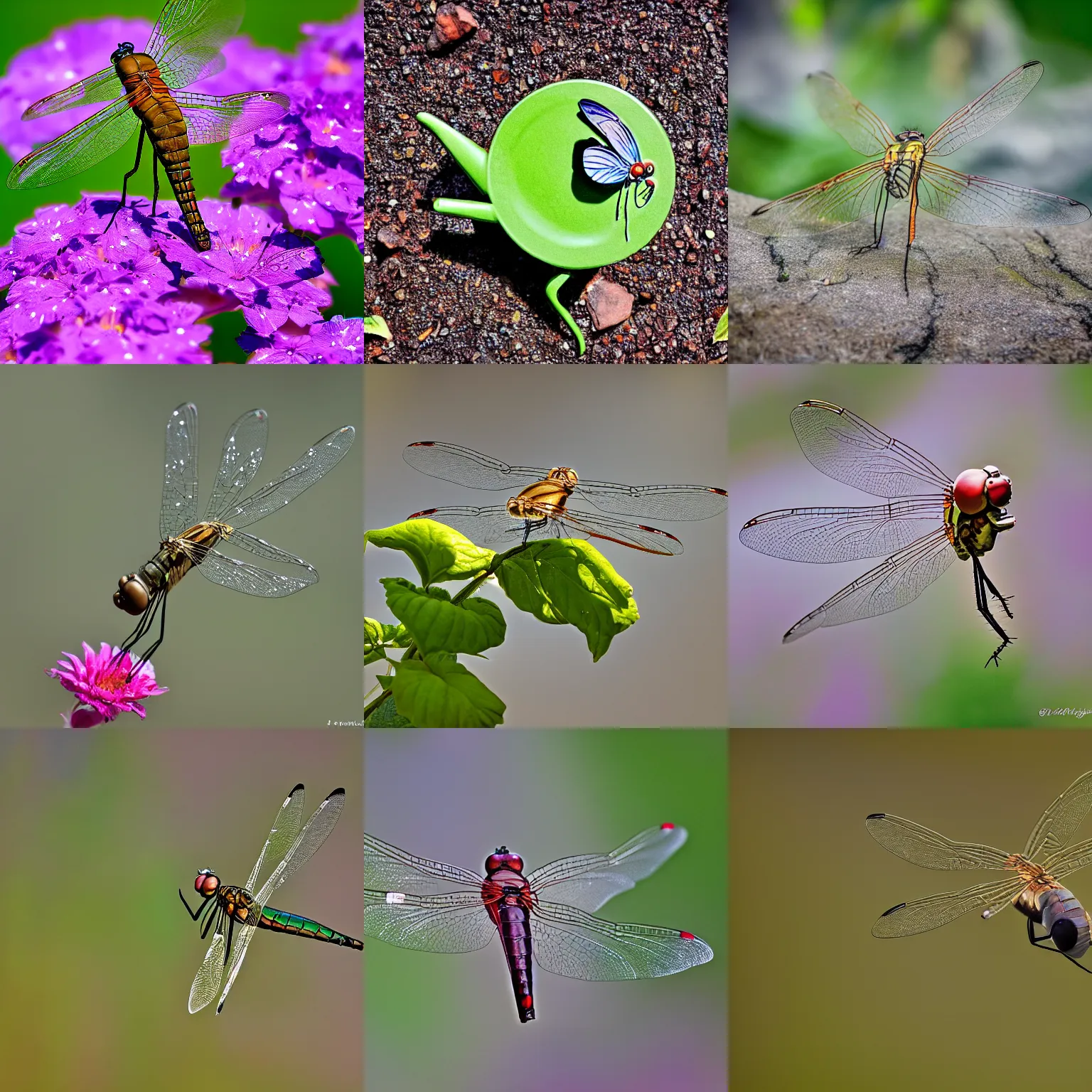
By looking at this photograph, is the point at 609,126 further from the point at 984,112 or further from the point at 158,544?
the point at 158,544

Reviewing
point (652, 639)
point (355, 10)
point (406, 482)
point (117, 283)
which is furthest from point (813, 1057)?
point (355, 10)

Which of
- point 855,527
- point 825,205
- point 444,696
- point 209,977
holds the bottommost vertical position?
point 209,977

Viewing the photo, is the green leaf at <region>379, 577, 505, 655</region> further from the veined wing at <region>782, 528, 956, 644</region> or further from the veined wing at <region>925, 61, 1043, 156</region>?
the veined wing at <region>925, 61, 1043, 156</region>

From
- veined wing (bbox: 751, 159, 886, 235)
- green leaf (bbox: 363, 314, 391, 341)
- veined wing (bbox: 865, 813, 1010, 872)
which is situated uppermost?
veined wing (bbox: 751, 159, 886, 235)

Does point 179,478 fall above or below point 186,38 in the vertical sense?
below

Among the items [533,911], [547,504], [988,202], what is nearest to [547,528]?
[547,504]

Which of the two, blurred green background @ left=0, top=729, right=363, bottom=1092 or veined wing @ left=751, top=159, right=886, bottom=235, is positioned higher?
veined wing @ left=751, top=159, right=886, bottom=235

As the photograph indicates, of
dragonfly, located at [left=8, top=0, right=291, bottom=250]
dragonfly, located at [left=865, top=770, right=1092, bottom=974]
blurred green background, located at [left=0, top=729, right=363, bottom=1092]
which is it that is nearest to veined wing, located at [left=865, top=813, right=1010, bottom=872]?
dragonfly, located at [left=865, top=770, right=1092, bottom=974]
